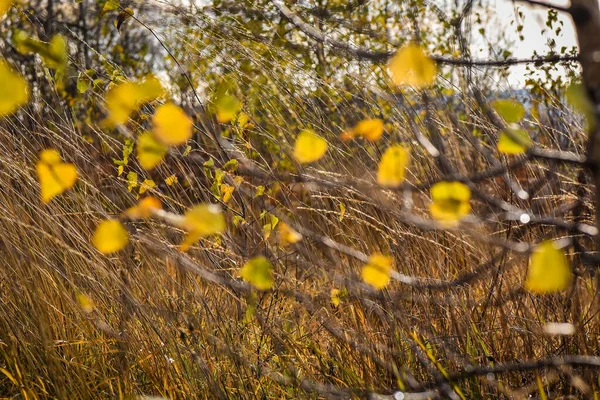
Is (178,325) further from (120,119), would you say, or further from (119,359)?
(120,119)

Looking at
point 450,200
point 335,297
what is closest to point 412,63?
point 450,200

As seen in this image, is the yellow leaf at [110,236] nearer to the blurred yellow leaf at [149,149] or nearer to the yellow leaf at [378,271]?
the blurred yellow leaf at [149,149]

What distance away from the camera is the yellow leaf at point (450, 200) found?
2.45 ft

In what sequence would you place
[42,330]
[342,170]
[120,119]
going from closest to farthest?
[120,119]
[42,330]
[342,170]

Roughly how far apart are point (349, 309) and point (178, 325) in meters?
0.45

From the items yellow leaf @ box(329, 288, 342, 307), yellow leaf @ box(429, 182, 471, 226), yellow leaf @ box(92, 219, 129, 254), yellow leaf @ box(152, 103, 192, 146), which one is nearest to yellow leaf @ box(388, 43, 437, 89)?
yellow leaf @ box(429, 182, 471, 226)

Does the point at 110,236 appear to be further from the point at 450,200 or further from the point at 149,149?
the point at 450,200

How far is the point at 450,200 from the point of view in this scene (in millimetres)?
748

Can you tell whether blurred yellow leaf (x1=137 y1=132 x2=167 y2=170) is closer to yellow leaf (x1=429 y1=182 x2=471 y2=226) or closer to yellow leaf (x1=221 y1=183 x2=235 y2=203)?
yellow leaf (x1=429 y1=182 x2=471 y2=226)

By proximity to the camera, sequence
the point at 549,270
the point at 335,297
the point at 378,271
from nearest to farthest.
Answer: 1. the point at 549,270
2. the point at 378,271
3. the point at 335,297

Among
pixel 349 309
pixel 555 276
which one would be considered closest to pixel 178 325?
pixel 349 309

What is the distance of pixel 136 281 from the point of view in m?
1.52

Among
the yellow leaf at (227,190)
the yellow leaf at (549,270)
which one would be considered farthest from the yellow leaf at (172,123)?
the yellow leaf at (227,190)

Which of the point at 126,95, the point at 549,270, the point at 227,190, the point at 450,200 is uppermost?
the point at 227,190
